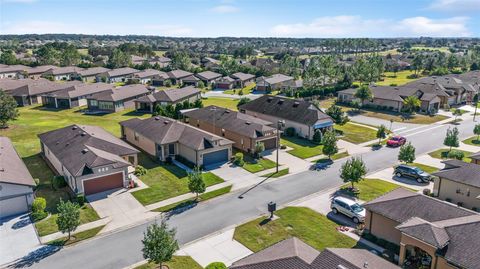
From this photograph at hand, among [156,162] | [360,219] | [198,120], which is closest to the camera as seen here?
[360,219]

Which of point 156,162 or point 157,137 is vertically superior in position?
point 157,137

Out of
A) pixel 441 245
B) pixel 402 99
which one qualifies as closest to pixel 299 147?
pixel 441 245

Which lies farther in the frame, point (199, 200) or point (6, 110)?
point (6, 110)

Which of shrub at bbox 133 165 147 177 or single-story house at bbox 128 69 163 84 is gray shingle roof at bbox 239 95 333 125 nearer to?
shrub at bbox 133 165 147 177

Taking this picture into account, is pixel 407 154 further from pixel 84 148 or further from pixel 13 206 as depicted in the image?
pixel 13 206

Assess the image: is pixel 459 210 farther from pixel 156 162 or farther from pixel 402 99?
pixel 402 99

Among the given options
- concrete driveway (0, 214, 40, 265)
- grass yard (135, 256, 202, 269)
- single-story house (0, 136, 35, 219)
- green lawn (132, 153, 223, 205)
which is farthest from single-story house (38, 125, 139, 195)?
grass yard (135, 256, 202, 269)

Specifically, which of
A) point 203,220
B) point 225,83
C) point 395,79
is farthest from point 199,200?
point 395,79
